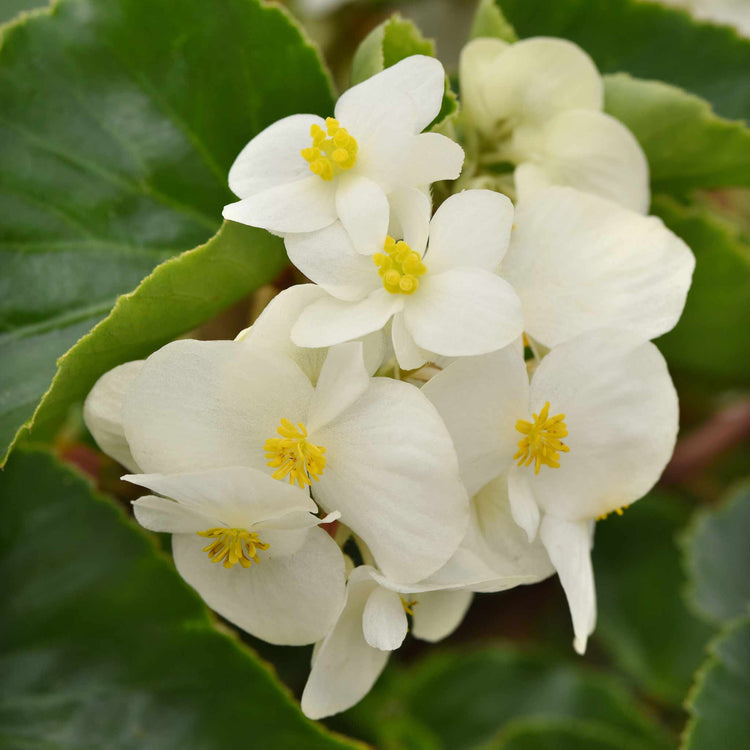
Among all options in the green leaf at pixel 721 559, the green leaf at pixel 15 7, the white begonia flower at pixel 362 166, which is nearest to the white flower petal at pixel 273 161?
the white begonia flower at pixel 362 166

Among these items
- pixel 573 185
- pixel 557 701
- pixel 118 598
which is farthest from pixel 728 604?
pixel 118 598

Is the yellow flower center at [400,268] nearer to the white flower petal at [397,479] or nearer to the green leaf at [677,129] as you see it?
the white flower petal at [397,479]

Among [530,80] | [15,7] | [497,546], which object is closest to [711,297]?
[530,80]

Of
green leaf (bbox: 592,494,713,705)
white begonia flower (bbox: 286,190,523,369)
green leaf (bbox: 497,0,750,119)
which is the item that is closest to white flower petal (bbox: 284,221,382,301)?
white begonia flower (bbox: 286,190,523,369)

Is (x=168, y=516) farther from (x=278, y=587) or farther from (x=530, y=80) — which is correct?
(x=530, y=80)

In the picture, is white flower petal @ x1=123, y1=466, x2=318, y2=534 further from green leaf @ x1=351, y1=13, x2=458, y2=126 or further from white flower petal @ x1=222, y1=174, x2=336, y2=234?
green leaf @ x1=351, y1=13, x2=458, y2=126

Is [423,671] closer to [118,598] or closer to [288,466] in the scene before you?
[118,598]
